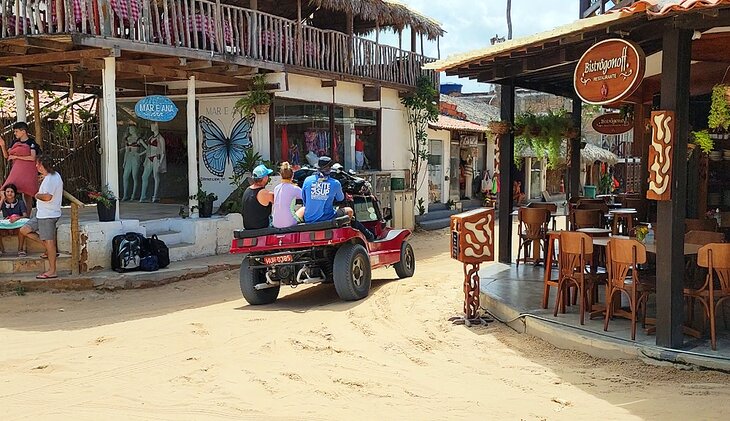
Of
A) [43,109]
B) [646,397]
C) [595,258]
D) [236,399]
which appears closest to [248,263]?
[236,399]

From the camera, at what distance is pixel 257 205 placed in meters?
8.83

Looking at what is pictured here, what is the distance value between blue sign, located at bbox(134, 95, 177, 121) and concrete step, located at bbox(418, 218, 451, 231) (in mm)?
8888

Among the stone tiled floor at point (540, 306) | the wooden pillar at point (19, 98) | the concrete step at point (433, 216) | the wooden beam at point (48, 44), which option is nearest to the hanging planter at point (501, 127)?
the stone tiled floor at point (540, 306)

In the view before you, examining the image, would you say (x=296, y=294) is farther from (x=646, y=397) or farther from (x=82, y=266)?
(x=646, y=397)

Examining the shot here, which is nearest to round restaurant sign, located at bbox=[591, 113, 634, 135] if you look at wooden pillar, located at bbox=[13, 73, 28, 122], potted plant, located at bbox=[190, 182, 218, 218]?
potted plant, located at bbox=[190, 182, 218, 218]

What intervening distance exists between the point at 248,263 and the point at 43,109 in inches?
425

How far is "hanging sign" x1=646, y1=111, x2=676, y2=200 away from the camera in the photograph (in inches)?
219

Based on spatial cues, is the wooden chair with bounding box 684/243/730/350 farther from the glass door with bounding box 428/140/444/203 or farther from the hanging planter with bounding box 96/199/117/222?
the glass door with bounding box 428/140/444/203

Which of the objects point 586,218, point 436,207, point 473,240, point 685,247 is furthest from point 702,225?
point 436,207

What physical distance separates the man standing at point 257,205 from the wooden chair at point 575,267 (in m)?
3.93

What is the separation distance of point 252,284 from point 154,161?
813 cm

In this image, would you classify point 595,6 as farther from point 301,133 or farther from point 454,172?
point 454,172

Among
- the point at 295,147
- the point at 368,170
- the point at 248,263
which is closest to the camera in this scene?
the point at 248,263

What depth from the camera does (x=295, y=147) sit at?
15.7 meters
